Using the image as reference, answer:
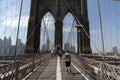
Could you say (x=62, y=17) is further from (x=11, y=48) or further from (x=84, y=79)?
(x=84, y=79)

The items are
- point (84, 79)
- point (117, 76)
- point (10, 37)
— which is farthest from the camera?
point (10, 37)

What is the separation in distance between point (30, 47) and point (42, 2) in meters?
14.5

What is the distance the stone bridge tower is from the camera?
46500mm

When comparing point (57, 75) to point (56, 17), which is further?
point (56, 17)

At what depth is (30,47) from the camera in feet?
152

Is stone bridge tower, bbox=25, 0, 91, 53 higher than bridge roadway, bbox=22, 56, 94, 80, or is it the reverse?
stone bridge tower, bbox=25, 0, 91, 53

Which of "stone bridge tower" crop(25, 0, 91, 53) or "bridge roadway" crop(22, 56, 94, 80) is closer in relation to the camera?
"bridge roadway" crop(22, 56, 94, 80)

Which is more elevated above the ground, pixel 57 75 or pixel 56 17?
pixel 56 17

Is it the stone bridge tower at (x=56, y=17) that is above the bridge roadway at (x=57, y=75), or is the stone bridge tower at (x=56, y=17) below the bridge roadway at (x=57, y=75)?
above

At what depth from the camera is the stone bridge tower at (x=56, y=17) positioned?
46500mm

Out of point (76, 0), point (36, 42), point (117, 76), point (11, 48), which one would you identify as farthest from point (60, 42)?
point (117, 76)

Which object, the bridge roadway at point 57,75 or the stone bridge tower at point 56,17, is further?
the stone bridge tower at point 56,17

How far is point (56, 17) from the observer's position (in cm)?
4869

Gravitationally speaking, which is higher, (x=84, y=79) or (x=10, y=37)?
(x=10, y=37)
